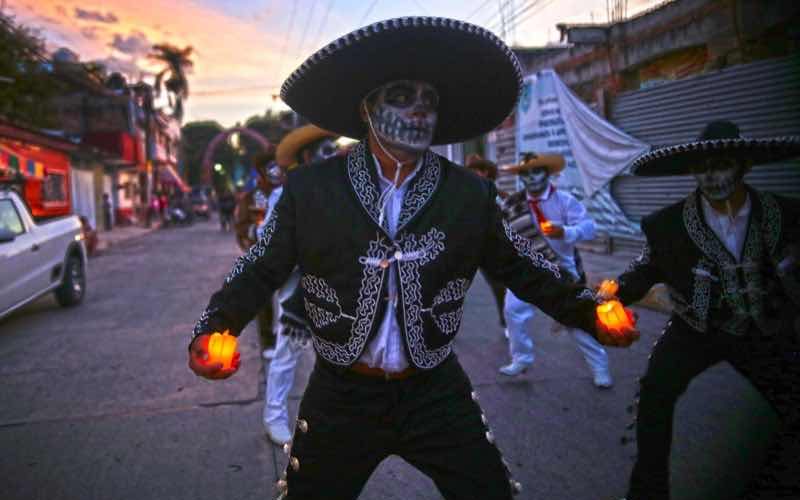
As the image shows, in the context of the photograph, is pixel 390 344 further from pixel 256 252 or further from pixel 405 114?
pixel 405 114

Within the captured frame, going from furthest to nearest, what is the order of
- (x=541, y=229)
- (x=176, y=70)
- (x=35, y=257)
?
(x=176, y=70) → (x=35, y=257) → (x=541, y=229)

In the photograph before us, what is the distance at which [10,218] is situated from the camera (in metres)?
8.14

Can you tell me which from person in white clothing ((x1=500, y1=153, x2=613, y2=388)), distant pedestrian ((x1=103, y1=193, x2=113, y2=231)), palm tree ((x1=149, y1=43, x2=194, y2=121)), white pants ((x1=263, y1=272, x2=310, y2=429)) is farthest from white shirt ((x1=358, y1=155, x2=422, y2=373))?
palm tree ((x1=149, y1=43, x2=194, y2=121))

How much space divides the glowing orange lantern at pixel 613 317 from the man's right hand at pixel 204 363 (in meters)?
1.24

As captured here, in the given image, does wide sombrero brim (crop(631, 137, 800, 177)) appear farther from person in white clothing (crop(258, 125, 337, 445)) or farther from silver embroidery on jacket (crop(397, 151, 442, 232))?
person in white clothing (crop(258, 125, 337, 445))

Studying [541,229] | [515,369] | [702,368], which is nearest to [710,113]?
[541,229]

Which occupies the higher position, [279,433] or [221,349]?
[221,349]

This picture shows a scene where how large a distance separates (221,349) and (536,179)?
166 inches

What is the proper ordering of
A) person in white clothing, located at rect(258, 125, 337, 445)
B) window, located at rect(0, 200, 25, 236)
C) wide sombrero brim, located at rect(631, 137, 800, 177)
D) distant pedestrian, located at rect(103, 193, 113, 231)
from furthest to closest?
distant pedestrian, located at rect(103, 193, 113, 231) → window, located at rect(0, 200, 25, 236) → person in white clothing, located at rect(258, 125, 337, 445) → wide sombrero brim, located at rect(631, 137, 800, 177)

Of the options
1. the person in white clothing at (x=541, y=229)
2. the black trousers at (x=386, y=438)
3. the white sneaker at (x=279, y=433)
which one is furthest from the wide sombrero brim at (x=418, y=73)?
the person in white clothing at (x=541, y=229)

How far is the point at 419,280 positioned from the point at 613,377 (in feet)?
12.6

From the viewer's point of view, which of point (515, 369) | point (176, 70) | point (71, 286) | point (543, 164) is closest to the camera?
point (515, 369)

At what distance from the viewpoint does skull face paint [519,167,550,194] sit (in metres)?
5.62

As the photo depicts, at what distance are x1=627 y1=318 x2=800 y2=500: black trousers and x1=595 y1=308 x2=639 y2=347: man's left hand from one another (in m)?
1.13
